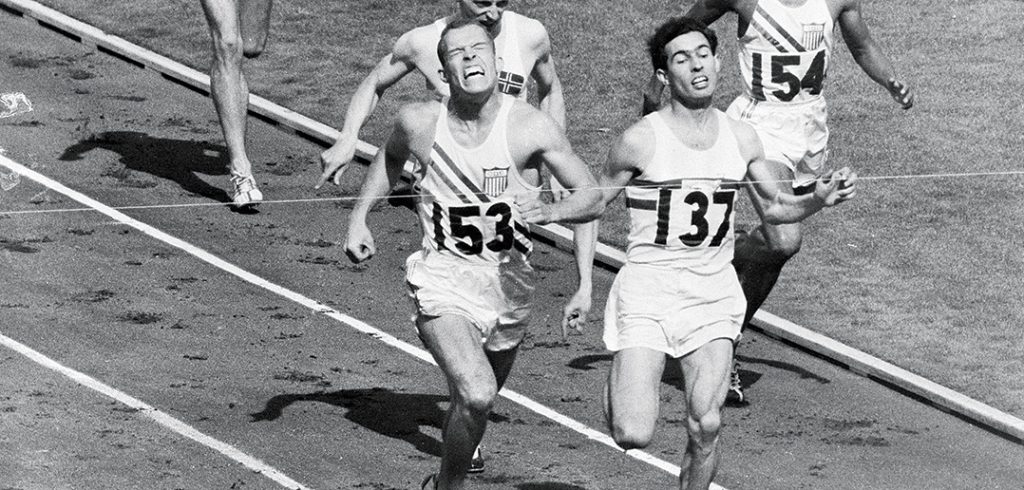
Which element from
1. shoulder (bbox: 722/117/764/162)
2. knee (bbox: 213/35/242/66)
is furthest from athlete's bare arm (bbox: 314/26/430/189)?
knee (bbox: 213/35/242/66)

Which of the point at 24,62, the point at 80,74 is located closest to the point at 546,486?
the point at 80,74

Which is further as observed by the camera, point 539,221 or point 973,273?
point 973,273

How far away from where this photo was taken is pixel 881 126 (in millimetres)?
17516

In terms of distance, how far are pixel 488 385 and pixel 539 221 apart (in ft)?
2.96

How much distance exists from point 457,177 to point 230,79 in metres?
5.06

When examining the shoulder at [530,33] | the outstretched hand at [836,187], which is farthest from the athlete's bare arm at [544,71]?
the outstretched hand at [836,187]

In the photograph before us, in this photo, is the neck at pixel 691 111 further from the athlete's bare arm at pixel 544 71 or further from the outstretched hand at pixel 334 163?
the outstretched hand at pixel 334 163

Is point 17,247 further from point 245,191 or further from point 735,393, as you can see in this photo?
point 735,393

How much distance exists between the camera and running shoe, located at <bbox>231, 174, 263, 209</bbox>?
49.3ft

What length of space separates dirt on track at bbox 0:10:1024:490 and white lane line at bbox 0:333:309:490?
68 millimetres

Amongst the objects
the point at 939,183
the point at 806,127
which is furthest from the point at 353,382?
the point at 939,183

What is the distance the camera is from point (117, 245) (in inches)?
582

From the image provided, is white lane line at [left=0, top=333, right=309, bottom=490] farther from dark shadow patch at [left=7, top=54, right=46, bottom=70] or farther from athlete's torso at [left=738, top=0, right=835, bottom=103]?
dark shadow patch at [left=7, top=54, right=46, bottom=70]

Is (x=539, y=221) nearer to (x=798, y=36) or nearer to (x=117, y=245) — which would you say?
(x=798, y=36)
